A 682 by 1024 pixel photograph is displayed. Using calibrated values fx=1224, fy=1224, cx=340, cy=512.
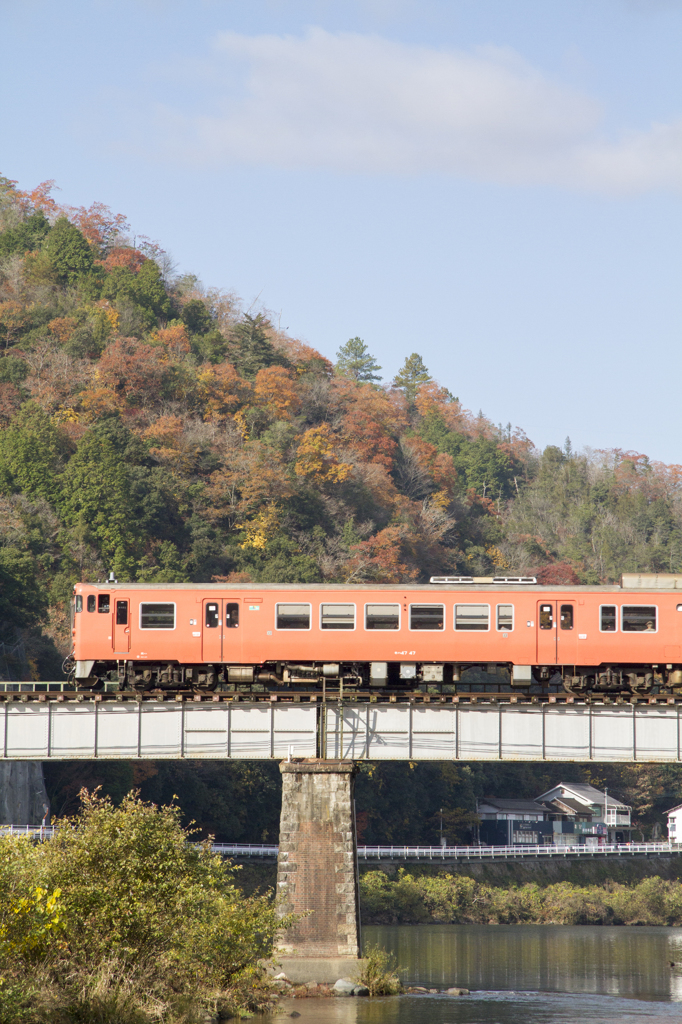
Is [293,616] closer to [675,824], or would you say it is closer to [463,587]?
[463,587]

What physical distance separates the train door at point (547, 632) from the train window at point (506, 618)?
2.57 ft

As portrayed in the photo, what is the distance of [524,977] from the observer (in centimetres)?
4172

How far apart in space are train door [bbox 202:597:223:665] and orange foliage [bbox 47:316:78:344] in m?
68.8

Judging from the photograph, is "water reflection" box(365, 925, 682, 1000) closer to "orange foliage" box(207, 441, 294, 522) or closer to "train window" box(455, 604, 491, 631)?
"train window" box(455, 604, 491, 631)

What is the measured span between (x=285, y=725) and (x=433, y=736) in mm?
4252

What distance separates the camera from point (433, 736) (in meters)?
35.1

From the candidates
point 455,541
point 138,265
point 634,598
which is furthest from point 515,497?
point 634,598

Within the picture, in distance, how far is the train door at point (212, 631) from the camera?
35344 mm

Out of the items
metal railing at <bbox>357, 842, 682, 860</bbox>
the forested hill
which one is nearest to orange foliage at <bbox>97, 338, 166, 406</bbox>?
the forested hill

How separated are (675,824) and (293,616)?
7096cm

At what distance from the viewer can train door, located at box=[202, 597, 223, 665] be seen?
3534 cm

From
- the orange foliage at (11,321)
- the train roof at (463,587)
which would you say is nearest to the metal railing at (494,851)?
the train roof at (463,587)

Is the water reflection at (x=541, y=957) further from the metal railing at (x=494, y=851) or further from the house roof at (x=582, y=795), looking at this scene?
the house roof at (x=582, y=795)

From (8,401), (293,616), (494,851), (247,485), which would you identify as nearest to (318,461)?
(247,485)
